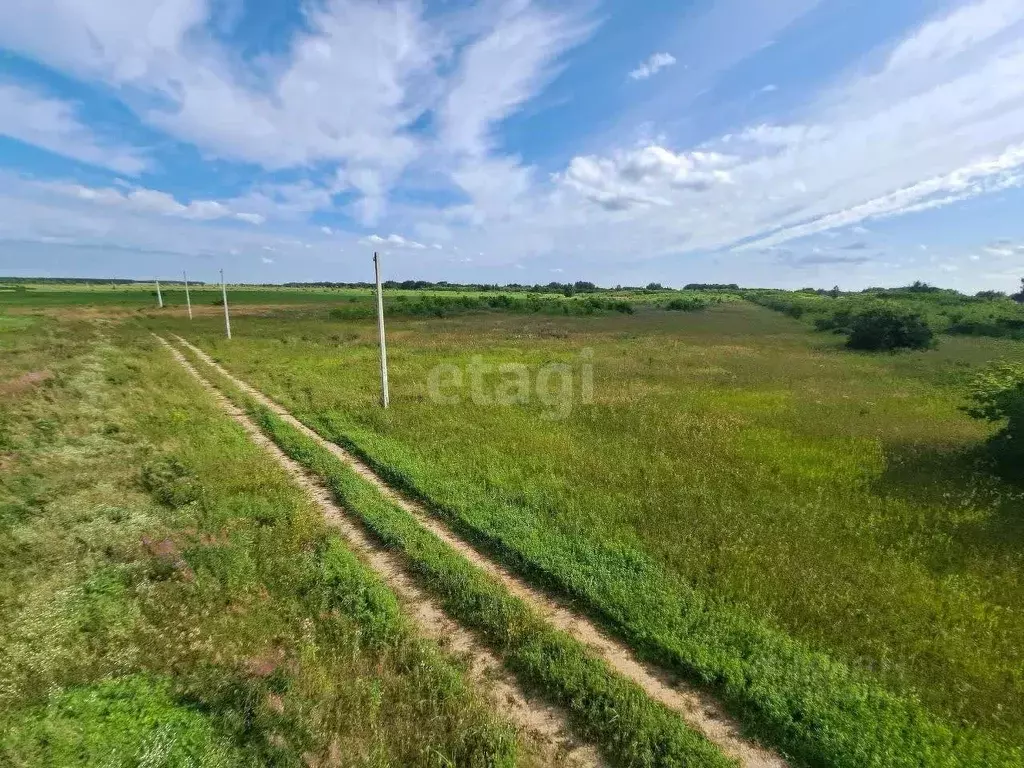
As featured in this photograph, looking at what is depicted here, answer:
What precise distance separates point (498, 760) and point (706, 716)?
195cm

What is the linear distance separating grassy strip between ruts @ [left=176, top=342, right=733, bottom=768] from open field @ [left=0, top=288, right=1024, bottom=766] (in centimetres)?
3

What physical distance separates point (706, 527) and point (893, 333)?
108ft

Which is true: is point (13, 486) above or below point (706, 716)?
above

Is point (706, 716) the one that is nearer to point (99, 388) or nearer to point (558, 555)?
point (558, 555)

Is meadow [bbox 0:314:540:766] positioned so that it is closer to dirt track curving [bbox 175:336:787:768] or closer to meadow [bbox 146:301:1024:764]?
dirt track curving [bbox 175:336:787:768]

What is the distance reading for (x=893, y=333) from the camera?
102 feet

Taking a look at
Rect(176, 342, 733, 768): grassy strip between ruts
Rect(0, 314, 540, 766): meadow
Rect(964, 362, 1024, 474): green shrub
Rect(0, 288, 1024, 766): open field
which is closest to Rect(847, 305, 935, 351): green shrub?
Rect(0, 288, 1024, 766): open field

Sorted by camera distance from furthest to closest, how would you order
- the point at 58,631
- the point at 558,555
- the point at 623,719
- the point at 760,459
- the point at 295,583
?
the point at 760,459, the point at 558,555, the point at 295,583, the point at 58,631, the point at 623,719

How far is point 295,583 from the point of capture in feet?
19.7

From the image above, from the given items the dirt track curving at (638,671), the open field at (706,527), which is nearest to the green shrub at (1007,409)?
the open field at (706,527)

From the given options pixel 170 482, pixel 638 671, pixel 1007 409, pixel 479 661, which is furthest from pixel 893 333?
pixel 170 482

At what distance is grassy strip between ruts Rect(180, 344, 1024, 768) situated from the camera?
13.1ft

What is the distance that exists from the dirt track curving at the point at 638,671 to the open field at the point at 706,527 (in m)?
0.15

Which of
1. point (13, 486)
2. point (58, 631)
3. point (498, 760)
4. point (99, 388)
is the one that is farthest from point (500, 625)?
point (99, 388)
